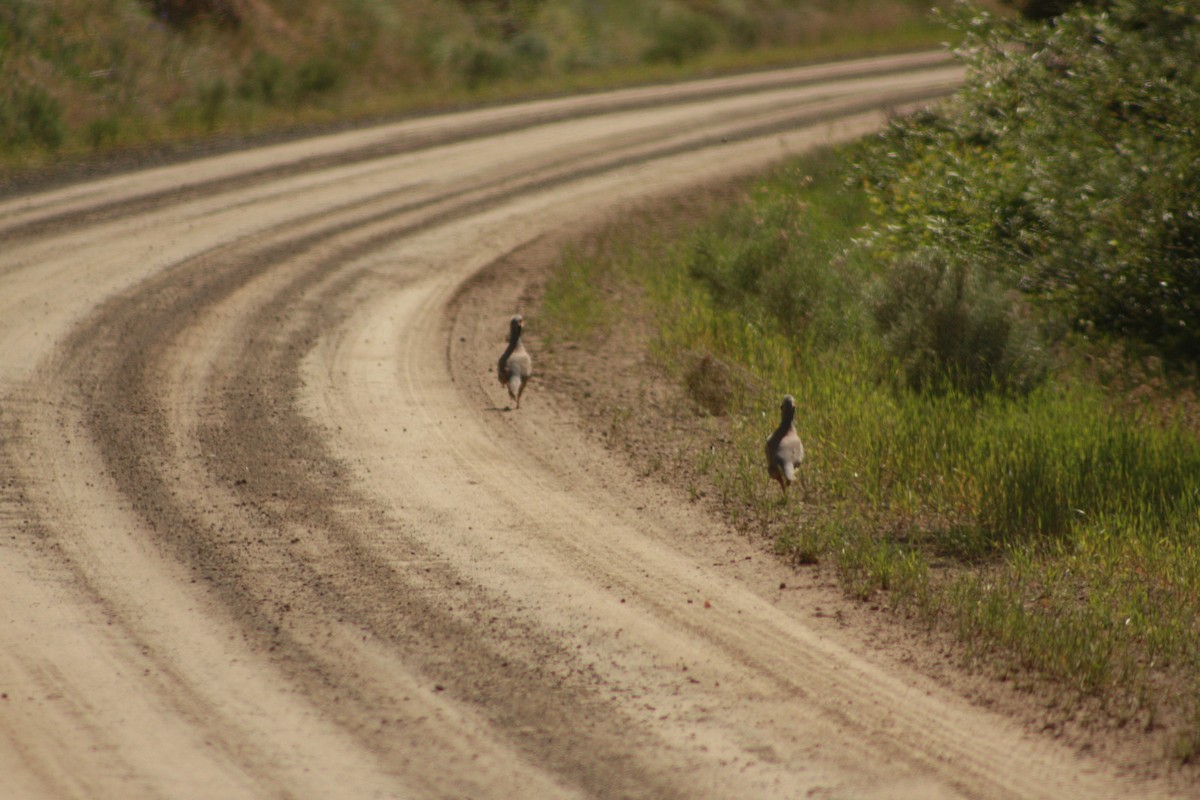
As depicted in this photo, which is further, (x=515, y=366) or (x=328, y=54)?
(x=328, y=54)

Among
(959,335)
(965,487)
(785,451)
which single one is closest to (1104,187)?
(959,335)

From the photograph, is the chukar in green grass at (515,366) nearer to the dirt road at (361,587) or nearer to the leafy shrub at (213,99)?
the dirt road at (361,587)

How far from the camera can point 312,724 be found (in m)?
5.50

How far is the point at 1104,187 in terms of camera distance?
9000mm

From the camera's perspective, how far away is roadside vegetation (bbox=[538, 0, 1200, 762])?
6863 mm

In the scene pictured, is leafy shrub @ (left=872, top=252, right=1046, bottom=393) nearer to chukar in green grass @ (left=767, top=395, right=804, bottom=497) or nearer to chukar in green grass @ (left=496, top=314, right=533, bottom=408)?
chukar in green grass @ (left=767, top=395, right=804, bottom=497)

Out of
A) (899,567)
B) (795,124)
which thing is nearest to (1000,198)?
(899,567)

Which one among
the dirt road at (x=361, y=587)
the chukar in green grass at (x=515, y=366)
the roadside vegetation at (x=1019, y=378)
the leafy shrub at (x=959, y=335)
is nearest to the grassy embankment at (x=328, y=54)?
the dirt road at (x=361, y=587)

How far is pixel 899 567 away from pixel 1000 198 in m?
5.14

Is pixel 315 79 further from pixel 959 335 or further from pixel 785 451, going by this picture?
pixel 785 451

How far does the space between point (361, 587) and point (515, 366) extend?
12.0ft

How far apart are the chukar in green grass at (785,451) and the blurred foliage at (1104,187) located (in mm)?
2796

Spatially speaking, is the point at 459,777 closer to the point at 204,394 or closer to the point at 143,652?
the point at 143,652

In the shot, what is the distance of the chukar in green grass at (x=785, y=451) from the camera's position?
328 inches
